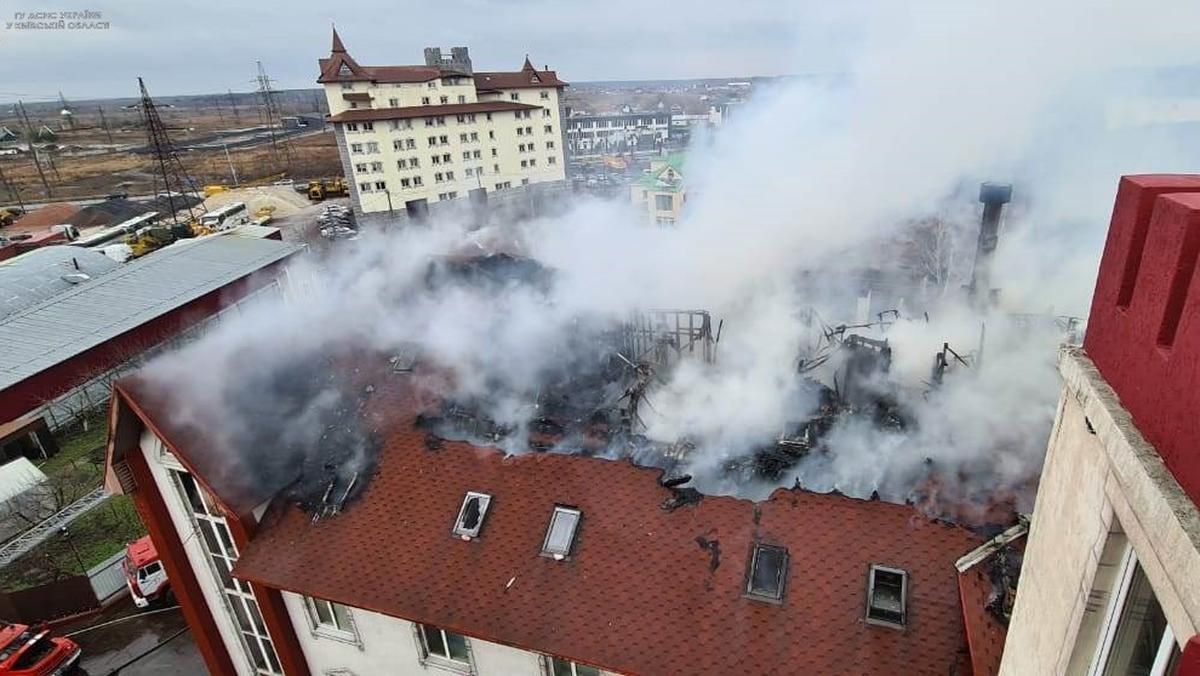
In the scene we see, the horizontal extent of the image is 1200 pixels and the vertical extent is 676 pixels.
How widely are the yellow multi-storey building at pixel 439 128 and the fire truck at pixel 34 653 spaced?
41.1 meters

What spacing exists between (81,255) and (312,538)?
145ft

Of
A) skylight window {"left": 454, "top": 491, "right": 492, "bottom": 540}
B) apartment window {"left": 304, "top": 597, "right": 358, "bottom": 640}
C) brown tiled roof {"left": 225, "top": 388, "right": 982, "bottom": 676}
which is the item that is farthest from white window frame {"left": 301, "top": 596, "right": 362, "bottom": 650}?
skylight window {"left": 454, "top": 491, "right": 492, "bottom": 540}

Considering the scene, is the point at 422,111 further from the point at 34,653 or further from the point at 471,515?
the point at 471,515

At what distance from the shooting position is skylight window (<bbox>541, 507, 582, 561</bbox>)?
33.3ft

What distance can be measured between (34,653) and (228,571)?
24.9 feet

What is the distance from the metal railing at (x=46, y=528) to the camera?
781 inches

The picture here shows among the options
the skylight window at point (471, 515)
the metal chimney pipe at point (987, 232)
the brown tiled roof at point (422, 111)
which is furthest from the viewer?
the brown tiled roof at point (422, 111)

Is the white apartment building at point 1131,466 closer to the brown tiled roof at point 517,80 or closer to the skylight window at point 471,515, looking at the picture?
the skylight window at point 471,515

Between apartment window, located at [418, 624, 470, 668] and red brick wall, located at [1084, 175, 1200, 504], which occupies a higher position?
red brick wall, located at [1084, 175, 1200, 504]

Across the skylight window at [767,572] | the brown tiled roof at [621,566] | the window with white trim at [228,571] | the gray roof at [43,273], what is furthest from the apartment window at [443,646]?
the gray roof at [43,273]

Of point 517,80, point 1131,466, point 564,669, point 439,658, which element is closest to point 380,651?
point 439,658

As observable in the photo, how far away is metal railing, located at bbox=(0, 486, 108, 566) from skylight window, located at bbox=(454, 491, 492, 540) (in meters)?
18.4

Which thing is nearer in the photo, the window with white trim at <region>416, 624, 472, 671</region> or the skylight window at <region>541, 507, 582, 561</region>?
the skylight window at <region>541, 507, 582, 561</region>

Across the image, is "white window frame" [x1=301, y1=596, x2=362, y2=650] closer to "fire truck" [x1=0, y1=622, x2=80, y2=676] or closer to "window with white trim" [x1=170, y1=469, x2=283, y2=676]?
"window with white trim" [x1=170, y1=469, x2=283, y2=676]
